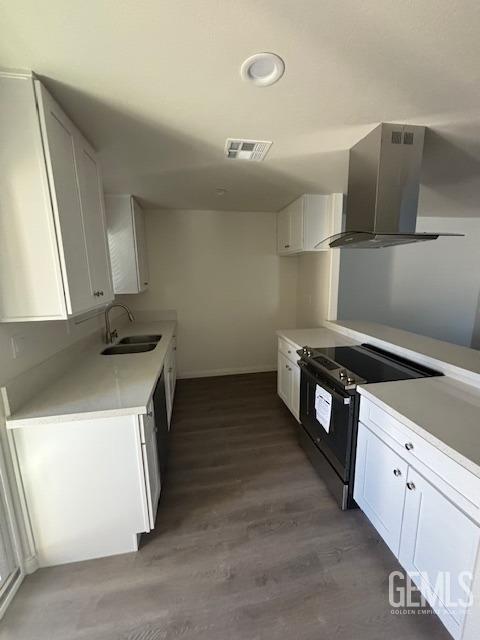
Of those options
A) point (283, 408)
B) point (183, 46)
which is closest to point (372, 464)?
point (283, 408)

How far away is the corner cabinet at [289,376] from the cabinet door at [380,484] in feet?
2.83

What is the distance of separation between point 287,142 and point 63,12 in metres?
1.19

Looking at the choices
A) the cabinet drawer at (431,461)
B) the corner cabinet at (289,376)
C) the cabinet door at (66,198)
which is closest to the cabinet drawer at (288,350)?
the corner cabinet at (289,376)

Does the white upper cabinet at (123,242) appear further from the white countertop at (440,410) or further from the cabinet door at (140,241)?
the white countertop at (440,410)

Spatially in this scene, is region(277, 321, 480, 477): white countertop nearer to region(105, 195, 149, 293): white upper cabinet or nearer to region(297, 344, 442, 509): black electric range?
region(297, 344, 442, 509): black electric range

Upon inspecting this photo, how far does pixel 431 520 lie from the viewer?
43.0 inches

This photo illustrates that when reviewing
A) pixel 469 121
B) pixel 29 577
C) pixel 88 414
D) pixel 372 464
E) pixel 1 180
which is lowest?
pixel 29 577

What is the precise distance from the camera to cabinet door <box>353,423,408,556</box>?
1283 millimetres

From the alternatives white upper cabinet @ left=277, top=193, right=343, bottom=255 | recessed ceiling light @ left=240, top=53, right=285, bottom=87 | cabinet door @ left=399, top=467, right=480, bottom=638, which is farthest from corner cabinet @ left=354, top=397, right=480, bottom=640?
white upper cabinet @ left=277, top=193, right=343, bottom=255

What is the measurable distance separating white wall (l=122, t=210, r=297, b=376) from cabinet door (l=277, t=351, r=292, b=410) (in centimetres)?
108

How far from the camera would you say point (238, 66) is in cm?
102

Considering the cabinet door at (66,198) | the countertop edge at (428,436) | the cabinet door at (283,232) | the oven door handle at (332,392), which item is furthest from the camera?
the cabinet door at (283,232)

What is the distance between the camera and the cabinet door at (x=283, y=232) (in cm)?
324

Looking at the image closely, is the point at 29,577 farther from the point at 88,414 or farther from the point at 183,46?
the point at 183,46
